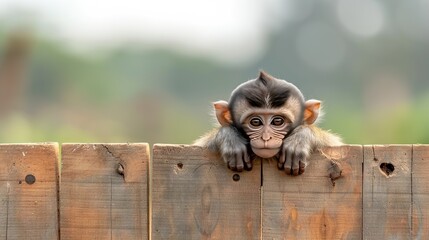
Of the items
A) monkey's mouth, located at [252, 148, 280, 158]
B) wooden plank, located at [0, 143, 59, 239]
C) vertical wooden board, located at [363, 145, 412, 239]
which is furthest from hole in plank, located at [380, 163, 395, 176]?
wooden plank, located at [0, 143, 59, 239]

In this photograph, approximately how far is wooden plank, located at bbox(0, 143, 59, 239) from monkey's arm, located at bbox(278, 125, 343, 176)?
1380mm

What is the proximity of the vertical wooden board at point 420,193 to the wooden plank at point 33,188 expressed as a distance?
6.96 ft

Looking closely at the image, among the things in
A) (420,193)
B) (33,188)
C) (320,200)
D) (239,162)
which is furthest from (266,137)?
(33,188)

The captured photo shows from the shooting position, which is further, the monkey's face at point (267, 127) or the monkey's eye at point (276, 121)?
the monkey's eye at point (276, 121)

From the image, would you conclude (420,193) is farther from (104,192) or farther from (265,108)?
(104,192)

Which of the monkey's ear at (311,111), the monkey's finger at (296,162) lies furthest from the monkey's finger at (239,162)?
the monkey's ear at (311,111)

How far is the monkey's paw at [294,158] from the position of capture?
6887mm

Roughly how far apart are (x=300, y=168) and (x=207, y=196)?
0.58m

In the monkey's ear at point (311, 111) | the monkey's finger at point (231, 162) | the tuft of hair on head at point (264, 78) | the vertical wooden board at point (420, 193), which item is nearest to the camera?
the vertical wooden board at point (420, 193)

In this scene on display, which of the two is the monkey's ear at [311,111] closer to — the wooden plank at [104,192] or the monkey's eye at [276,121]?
the monkey's eye at [276,121]

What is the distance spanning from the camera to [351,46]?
6819 centimetres

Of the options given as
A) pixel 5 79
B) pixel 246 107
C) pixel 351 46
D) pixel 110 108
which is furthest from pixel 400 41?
pixel 246 107

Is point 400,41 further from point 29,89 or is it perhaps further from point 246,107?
point 246,107

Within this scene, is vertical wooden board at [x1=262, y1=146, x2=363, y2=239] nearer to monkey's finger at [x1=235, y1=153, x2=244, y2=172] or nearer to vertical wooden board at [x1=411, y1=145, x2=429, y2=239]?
monkey's finger at [x1=235, y1=153, x2=244, y2=172]
